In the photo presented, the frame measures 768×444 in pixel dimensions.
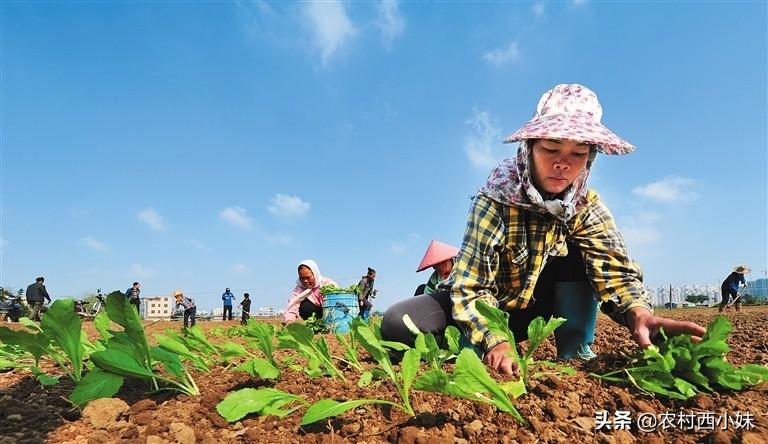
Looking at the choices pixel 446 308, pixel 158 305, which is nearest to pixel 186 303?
pixel 446 308

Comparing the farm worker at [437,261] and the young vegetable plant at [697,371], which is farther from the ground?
the farm worker at [437,261]

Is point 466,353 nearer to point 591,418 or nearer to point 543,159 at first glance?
point 591,418

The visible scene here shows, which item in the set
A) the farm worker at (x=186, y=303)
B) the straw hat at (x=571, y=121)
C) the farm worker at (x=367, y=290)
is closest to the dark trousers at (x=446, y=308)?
the straw hat at (x=571, y=121)

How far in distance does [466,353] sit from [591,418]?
1.24 feet

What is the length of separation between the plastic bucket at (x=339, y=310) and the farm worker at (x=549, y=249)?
12.3 feet

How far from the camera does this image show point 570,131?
193 cm

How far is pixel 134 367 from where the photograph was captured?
5.03 feet

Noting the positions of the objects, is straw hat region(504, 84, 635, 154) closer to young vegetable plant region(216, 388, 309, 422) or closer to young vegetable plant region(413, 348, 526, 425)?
young vegetable plant region(413, 348, 526, 425)

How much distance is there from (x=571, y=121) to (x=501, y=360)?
0.94 metres

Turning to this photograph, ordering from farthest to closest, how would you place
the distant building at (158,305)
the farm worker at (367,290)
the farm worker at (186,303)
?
the distant building at (158,305) → the farm worker at (186,303) → the farm worker at (367,290)

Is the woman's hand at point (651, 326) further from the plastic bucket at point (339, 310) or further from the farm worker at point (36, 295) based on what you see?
the farm worker at point (36, 295)

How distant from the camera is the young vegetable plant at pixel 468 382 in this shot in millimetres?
1200

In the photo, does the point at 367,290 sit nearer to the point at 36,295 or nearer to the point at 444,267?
the point at 444,267

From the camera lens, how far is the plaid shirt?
2.21 meters
